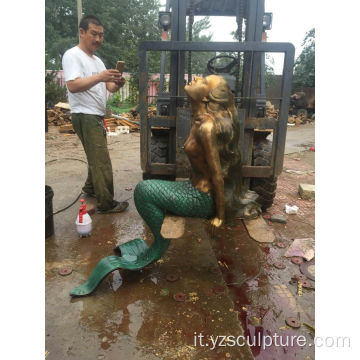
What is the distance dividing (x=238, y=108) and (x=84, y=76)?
1785mm

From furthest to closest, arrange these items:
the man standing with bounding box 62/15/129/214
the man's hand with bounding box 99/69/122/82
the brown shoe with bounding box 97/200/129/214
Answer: the brown shoe with bounding box 97/200/129/214, the man standing with bounding box 62/15/129/214, the man's hand with bounding box 99/69/122/82

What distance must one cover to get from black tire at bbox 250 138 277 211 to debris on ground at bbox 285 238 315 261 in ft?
2.60

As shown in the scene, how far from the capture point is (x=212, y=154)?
7.41ft

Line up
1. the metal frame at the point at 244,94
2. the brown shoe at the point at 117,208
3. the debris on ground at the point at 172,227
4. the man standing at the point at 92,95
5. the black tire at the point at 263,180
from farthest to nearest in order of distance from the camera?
1. the brown shoe at the point at 117,208
2. the black tire at the point at 263,180
3. the man standing at the point at 92,95
4. the metal frame at the point at 244,94
5. the debris on ground at the point at 172,227

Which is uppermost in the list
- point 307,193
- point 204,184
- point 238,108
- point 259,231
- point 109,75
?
point 109,75

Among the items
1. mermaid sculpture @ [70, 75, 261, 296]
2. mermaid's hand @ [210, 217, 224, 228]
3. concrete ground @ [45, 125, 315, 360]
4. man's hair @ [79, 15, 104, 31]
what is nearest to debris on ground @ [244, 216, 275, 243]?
mermaid sculpture @ [70, 75, 261, 296]

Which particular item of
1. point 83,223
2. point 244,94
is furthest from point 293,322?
point 244,94

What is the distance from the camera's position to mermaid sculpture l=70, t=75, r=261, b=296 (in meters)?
2.26

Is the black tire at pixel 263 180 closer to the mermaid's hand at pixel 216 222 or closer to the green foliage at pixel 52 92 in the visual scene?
the mermaid's hand at pixel 216 222

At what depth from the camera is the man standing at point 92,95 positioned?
347cm

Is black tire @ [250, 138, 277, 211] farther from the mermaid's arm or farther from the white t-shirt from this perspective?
the white t-shirt

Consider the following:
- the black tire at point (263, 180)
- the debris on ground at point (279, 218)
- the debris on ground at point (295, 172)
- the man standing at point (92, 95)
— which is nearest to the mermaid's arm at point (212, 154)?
the black tire at point (263, 180)

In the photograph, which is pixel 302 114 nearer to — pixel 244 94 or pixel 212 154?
pixel 244 94

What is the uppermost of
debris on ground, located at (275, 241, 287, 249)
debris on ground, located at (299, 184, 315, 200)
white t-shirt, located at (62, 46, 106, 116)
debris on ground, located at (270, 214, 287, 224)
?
white t-shirt, located at (62, 46, 106, 116)
